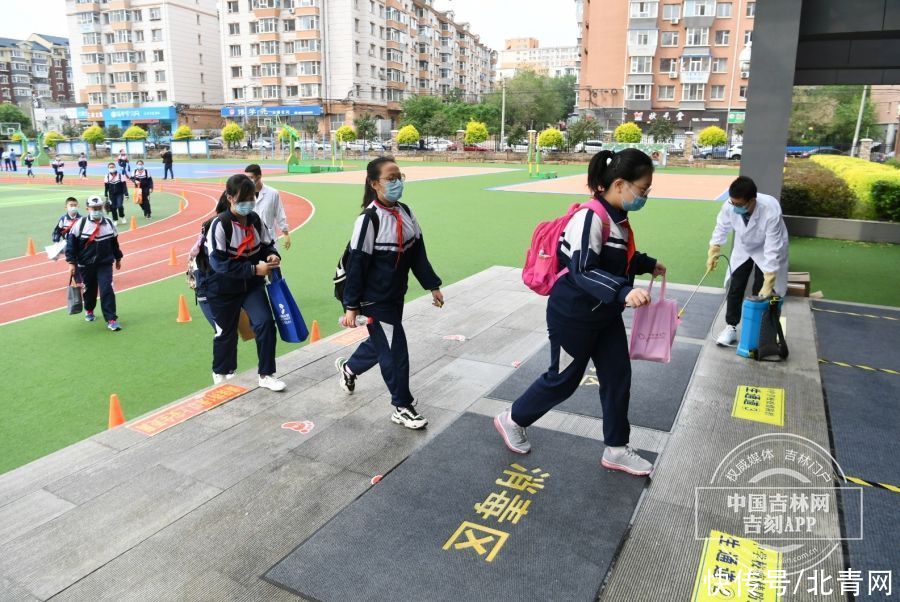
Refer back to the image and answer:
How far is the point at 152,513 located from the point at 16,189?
Result: 29.7 meters

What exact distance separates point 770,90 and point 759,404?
209 inches

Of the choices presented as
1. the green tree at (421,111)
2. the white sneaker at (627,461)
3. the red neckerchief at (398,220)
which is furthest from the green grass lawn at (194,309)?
the green tree at (421,111)

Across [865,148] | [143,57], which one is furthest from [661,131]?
[143,57]

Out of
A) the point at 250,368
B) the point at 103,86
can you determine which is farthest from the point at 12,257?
the point at 103,86

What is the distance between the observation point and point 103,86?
7169 centimetres

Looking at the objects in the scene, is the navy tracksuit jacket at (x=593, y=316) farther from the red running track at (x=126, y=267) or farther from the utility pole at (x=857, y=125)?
the utility pole at (x=857, y=125)

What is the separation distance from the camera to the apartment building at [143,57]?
220ft

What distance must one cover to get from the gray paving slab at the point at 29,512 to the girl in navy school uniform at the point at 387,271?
1971 millimetres

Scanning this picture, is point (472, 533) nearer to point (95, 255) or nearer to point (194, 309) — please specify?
point (194, 309)

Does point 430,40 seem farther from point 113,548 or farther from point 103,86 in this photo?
point 113,548

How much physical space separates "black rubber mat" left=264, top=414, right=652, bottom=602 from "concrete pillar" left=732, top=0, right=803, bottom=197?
20.0 ft

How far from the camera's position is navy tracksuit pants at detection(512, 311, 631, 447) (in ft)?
12.0

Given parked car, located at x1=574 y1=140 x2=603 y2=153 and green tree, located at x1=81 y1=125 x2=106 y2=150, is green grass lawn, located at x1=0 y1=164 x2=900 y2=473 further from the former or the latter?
green tree, located at x1=81 y1=125 x2=106 y2=150

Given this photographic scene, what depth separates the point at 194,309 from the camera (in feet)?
27.2
